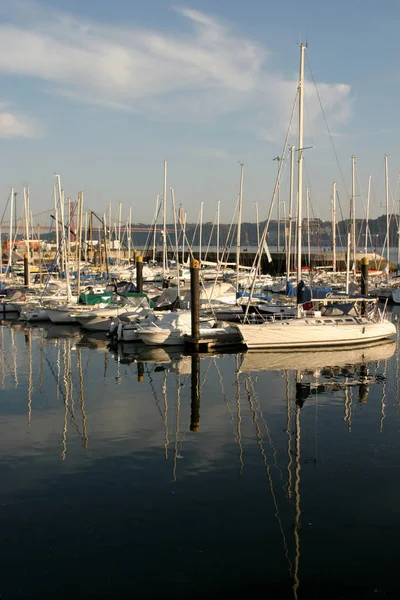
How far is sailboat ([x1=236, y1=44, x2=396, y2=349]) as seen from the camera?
31016mm

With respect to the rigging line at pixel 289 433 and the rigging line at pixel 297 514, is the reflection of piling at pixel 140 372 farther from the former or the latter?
the rigging line at pixel 297 514

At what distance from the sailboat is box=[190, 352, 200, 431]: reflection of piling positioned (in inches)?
135

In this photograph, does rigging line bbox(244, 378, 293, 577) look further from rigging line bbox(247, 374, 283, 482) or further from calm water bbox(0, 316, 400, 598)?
rigging line bbox(247, 374, 283, 482)

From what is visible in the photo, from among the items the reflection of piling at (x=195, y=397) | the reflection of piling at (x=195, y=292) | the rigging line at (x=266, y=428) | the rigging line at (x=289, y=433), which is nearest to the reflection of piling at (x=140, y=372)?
the reflection of piling at (x=195, y=397)

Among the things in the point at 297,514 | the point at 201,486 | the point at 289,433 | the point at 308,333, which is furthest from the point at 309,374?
the point at 297,514

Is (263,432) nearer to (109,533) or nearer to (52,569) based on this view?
(109,533)

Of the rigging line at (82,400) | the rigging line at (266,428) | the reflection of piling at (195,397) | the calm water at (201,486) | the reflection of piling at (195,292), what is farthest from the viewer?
the reflection of piling at (195,292)

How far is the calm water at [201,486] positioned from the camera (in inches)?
402

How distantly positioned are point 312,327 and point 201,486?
18471mm

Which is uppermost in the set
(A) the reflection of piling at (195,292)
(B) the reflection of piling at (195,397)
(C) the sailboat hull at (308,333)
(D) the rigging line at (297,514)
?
(A) the reflection of piling at (195,292)

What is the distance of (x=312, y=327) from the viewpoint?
31.3 metres

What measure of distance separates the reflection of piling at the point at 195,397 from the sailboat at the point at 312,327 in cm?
342

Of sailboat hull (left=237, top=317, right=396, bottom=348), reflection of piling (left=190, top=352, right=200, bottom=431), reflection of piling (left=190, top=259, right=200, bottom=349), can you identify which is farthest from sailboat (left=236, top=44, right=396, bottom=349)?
reflection of piling (left=190, top=352, right=200, bottom=431)

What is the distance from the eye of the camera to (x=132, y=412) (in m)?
20.4
